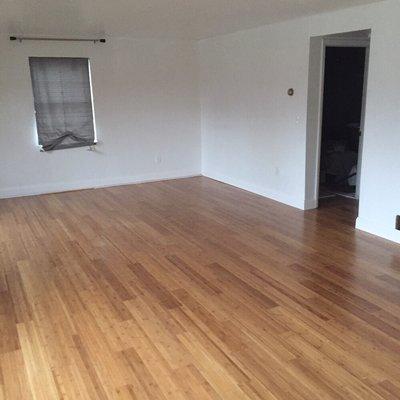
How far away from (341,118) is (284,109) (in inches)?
81.0

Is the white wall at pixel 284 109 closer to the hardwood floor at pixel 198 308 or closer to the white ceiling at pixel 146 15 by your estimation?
the white ceiling at pixel 146 15

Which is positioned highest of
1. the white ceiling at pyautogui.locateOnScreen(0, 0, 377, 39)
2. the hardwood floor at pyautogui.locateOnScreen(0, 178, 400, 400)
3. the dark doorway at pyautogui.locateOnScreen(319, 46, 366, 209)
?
the white ceiling at pyautogui.locateOnScreen(0, 0, 377, 39)

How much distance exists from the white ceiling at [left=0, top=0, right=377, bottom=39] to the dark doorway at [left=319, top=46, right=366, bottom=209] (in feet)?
6.60

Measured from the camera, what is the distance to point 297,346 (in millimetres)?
2467

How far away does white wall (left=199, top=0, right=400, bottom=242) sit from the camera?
3938mm

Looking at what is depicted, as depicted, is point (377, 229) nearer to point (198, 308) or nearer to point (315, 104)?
point (315, 104)

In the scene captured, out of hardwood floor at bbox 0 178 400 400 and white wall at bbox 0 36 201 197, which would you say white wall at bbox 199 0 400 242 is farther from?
hardwood floor at bbox 0 178 400 400

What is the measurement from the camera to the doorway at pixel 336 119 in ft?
16.1

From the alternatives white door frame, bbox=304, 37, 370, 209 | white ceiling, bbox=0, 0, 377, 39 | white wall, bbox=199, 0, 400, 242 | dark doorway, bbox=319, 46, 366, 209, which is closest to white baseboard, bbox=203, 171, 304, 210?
→ white wall, bbox=199, 0, 400, 242

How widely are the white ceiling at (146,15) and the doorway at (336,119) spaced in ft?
2.34

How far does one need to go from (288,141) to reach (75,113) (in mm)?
3113

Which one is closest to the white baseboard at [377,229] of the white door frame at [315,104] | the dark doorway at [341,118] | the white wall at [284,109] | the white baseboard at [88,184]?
the white wall at [284,109]

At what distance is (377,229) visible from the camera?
4.23 metres

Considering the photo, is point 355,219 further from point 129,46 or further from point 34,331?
point 129,46
